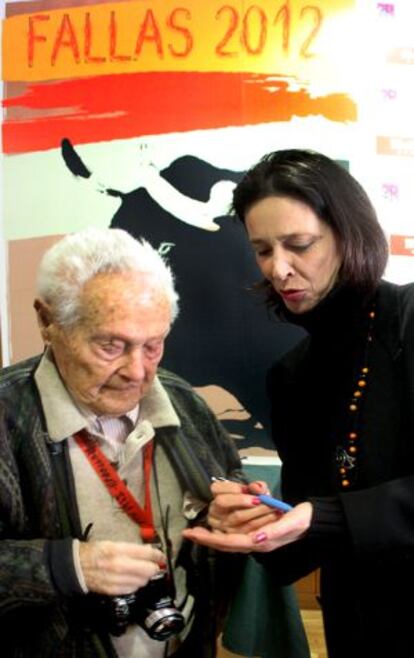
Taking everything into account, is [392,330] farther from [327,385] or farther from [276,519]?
[276,519]

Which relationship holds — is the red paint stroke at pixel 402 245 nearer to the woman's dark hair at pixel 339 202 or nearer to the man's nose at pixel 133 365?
the woman's dark hair at pixel 339 202

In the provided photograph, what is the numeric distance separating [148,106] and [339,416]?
104 cm

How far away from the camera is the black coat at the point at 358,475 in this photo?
0.96 meters

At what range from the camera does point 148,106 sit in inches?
65.7

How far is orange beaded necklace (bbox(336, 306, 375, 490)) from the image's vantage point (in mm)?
1053

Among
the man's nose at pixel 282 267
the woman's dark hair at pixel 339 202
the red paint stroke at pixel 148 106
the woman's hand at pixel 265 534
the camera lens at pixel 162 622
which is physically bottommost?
the camera lens at pixel 162 622

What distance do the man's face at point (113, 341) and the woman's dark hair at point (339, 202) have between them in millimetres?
332

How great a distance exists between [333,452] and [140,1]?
1303mm

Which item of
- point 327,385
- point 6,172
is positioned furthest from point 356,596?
point 6,172

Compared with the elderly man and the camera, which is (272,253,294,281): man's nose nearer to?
the elderly man

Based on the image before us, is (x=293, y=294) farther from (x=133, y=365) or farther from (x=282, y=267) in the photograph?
(x=133, y=365)


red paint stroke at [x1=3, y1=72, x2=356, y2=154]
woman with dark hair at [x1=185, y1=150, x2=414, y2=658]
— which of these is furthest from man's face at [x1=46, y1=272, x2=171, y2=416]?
red paint stroke at [x1=3, y1=72, x2=356, y2=154]

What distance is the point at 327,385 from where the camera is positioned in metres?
1.13

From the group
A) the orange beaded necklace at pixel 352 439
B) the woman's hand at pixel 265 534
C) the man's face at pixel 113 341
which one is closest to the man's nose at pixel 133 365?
the man's face at pixel 113 341
